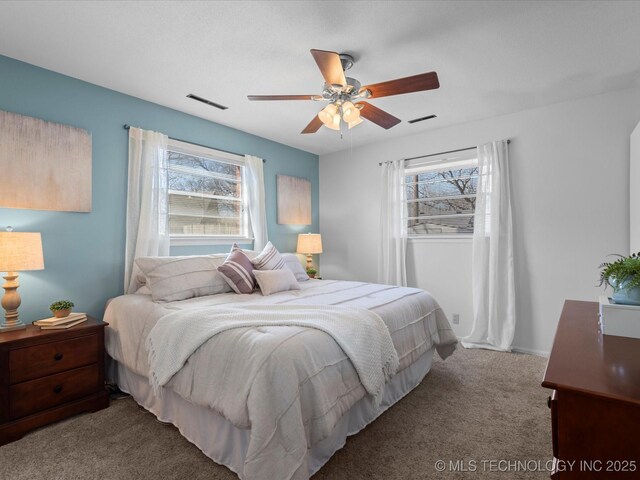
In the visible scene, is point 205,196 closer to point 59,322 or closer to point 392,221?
point 59,322

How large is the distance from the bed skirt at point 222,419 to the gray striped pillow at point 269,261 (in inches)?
51.9

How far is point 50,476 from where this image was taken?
5.66ft

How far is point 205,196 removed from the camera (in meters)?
3.79

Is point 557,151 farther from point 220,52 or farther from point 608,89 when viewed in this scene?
point 220,52

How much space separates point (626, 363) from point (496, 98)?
2.91m

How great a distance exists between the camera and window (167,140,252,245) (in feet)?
11.5

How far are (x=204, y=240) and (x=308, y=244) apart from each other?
4.66 feet

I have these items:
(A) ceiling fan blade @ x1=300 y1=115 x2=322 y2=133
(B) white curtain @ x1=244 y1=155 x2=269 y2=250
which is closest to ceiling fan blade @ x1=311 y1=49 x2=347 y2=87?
(A) ceiling fan blade @ x1=300 y1=115 x2=322 y2=133

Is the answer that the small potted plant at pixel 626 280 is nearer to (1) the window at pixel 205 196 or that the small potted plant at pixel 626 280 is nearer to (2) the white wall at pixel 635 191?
(2) the white wall at pixel 635 191

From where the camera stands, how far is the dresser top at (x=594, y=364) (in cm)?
89

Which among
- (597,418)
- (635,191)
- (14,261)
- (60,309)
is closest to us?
(597,418)

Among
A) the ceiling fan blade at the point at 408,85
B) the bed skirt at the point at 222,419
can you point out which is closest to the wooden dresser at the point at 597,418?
the bed skirt at the point at 222,419

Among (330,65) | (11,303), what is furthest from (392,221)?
(11,303)

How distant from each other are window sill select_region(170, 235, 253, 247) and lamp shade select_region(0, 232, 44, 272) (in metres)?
1.25
